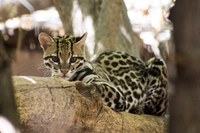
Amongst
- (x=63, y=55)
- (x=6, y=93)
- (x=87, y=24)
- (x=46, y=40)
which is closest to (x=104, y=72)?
(x=63, y=55)

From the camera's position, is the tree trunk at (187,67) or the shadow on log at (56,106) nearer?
the tree trunk at (187,67)

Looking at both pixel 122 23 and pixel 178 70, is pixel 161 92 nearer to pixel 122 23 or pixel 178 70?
pixel 122 23

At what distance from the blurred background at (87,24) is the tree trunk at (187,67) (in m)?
5.52

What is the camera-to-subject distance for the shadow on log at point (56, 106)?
3.76 metres

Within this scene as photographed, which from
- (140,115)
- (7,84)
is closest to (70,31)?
(140,115)

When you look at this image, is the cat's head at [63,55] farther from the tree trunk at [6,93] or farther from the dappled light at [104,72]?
the tree trunk at [6,93]

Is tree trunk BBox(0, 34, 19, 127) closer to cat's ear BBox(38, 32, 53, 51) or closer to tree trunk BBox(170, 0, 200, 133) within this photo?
tree trunk BBox(170, 0, 200, 133)

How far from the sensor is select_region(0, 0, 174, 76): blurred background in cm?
667

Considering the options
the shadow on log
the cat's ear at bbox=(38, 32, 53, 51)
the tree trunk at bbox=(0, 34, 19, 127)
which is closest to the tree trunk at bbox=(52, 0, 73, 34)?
the cat's ear at bbox=(38, 32, 53, 51)

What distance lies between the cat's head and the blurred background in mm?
1642

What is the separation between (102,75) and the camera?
4.81 meters

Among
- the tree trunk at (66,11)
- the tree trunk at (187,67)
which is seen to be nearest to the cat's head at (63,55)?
the tree trunk at (66,11)

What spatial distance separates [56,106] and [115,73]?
4.46 feet

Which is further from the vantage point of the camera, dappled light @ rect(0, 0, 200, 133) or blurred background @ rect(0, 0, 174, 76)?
blurred background @ rect(0, 0, 174, 76)
